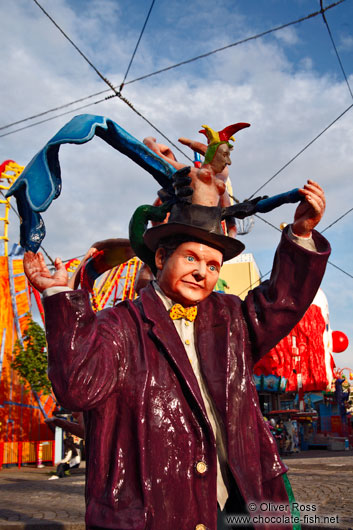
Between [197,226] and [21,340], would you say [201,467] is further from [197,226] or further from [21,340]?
[21,340]

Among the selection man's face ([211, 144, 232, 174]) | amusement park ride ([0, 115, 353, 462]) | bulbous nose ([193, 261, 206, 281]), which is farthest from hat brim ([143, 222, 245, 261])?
amusement park ride ([0, 115, 353, 462])

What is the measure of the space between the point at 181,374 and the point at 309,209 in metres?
0.99

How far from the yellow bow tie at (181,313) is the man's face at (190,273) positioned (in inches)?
1.4

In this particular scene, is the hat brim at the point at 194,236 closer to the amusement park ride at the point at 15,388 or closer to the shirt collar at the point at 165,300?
the shirt collar at the point at 165,300

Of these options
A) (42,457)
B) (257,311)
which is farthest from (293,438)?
(257,311)

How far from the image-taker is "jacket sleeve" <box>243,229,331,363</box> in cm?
234

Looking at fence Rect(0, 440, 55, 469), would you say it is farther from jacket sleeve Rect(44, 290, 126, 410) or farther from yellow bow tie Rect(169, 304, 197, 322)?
jacket sleeve Rect(44, 290, 126, 410)

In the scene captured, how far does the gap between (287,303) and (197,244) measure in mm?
530

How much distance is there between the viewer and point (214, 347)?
2314 mm

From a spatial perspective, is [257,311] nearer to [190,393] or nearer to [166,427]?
[190,393]

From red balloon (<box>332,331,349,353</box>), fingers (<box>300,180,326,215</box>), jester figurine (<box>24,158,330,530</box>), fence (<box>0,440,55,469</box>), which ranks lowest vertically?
fence (<box>0,440,55,469</box>)

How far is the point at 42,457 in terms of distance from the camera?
50.3 feet

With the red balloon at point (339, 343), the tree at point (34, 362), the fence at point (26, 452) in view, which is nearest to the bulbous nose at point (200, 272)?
the tree at point (34, 362)

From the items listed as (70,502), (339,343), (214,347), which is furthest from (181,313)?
(339,343)
